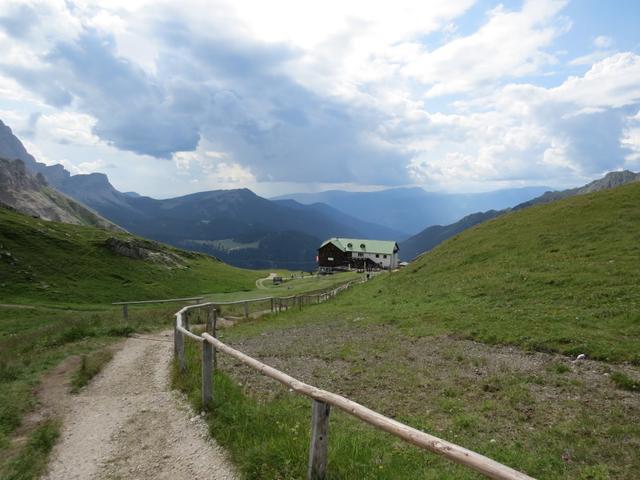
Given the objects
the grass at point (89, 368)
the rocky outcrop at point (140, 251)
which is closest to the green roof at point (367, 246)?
the rocky outcrop at point (140, 251)

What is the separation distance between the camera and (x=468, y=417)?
32.9 ft

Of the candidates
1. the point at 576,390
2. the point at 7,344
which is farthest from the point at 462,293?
the point at 7,344

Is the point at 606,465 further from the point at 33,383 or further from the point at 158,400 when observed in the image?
the point at 33,383

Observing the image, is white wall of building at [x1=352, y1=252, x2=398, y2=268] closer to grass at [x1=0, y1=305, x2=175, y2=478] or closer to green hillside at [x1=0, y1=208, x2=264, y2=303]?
green hillside at [x1=0, y1=208, x2=264, y2=303]

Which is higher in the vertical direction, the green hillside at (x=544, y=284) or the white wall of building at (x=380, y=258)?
the green hillside at (x=544, y=284)

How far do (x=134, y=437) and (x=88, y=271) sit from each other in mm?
72325

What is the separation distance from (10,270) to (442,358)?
6786 centimetres

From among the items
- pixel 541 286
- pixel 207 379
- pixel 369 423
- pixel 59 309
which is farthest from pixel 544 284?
pixel 59 309

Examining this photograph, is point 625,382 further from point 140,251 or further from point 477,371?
point 140,251

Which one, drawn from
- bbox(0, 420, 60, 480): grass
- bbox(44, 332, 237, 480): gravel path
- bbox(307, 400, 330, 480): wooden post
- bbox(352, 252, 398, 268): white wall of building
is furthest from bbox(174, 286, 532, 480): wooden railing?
bbox(352, 252, 398, 268): white wall of building

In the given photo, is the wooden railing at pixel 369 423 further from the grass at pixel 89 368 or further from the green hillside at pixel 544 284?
the green hillside at pixel 544 284

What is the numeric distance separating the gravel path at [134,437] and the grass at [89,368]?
32 centimetres

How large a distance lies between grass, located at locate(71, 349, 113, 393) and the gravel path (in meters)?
0.32

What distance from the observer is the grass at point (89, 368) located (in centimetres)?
1283
